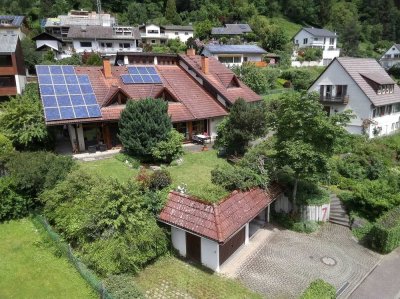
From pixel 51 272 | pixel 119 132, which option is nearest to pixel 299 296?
pixel 51 272

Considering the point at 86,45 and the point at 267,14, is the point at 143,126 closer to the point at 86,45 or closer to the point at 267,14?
the point at 86,45

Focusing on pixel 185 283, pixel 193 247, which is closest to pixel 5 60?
pixel 193 247

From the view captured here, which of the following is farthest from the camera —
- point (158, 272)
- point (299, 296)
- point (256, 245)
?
point (256, 245)

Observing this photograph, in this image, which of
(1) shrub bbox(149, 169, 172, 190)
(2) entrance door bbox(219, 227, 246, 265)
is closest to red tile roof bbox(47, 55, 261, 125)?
(1) shrub bbox(149, 169, 172, 190)

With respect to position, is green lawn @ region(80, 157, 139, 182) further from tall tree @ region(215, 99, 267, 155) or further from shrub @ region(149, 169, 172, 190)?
tall tree @ region(215, 99, 267, 155)

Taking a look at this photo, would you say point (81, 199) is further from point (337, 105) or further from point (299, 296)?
point (337, 105)

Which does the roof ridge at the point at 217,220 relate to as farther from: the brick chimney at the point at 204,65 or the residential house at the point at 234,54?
the residential house at the point at 234,54
